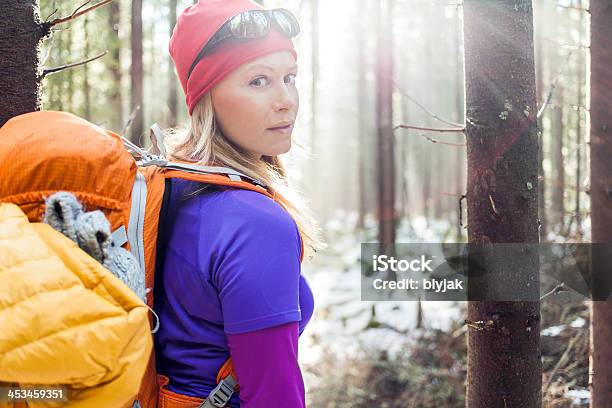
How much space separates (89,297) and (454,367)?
21.7ft

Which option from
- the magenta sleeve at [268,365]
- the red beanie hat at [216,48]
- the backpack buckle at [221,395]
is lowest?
the backpack buckle at [221,395]

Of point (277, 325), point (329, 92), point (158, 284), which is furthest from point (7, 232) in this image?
point (329, 92)

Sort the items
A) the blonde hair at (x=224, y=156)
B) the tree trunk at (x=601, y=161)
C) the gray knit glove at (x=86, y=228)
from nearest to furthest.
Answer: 1. the gray knit glove at (x=86, y=228)
2. the blonde hair at (x=224, y=156)
3. the tree trunk at (x=601, y=161)

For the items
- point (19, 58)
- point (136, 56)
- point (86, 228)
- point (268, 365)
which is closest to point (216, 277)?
point (268, 365)

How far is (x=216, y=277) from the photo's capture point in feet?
5.73

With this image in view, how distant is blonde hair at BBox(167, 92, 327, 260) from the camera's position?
6.76 ft

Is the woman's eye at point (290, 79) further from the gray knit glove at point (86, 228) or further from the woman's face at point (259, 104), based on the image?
the gray knit glove at point (86, 228)

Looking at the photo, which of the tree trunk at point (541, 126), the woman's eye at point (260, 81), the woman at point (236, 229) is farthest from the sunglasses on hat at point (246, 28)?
the tree trunk at point (541, 126)

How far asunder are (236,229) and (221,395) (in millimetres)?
557

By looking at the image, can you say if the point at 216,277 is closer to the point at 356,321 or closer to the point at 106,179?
the point at 106,179

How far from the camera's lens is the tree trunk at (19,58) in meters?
2.27

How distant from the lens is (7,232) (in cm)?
142

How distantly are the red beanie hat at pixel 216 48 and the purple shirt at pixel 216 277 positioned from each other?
47cm

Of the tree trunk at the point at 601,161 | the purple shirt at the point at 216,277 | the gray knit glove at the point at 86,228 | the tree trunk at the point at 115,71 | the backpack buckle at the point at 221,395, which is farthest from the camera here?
the tree trunk at the point at 115,71
